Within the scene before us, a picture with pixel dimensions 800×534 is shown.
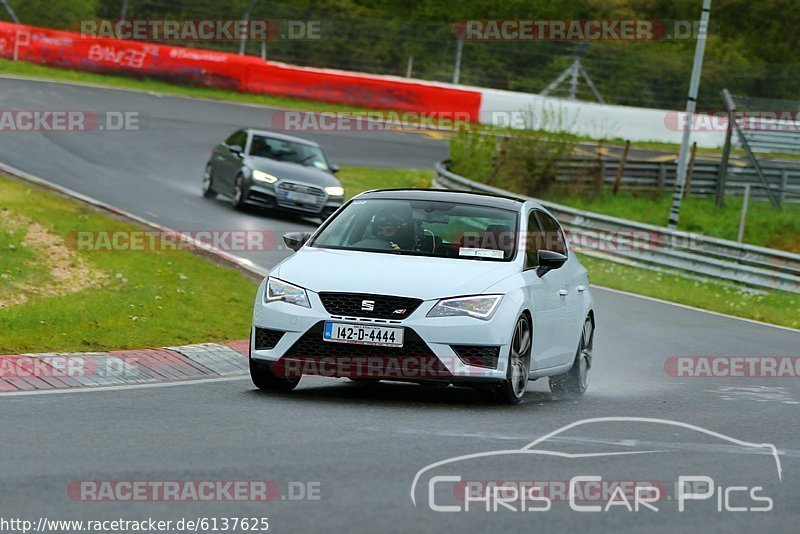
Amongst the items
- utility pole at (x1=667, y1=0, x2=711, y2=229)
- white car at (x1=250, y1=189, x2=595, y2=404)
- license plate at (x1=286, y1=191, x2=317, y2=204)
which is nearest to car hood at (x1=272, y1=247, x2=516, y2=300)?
white car at (x1=250, y1=189, x2=595, y2=404)

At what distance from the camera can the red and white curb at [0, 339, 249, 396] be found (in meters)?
10.3

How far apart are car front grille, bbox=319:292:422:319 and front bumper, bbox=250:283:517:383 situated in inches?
1.5

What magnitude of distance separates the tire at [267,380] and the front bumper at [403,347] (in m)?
0.20

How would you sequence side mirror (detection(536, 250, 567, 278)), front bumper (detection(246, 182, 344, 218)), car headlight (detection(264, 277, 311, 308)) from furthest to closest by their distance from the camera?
front bumper (detection(246, 182, 344, 218))
side mirror (detection(536, 250, 567, 278))
car headlight (detection(264, 277, 311, 308))

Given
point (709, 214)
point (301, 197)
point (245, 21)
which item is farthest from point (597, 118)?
point (301, 197)

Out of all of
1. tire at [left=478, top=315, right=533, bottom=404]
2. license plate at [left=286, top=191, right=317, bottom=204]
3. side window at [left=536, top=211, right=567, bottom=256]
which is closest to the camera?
tire at [left=478, top=315, right=533, bottom=404]

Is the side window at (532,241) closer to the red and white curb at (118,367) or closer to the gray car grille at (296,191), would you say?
the red and white curb at (118,367)

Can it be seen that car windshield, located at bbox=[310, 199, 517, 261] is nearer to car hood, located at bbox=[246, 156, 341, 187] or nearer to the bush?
car hood, located at bbox=[246, 156, 341, 187]

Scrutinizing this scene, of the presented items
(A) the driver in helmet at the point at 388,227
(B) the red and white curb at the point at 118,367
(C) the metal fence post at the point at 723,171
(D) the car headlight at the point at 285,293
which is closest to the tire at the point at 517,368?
(A) the driver in helmet at the point at 388,227

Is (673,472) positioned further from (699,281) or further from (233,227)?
(699,281)

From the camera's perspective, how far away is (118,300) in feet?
46.3

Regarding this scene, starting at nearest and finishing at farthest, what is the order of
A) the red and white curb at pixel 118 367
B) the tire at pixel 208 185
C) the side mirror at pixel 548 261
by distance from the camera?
the red and white curb at pixel 118 367 → the side mirror at pixel 548 261 → the tire at pixel 208 185

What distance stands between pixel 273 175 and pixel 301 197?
610mm

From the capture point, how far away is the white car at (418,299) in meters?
9.69
